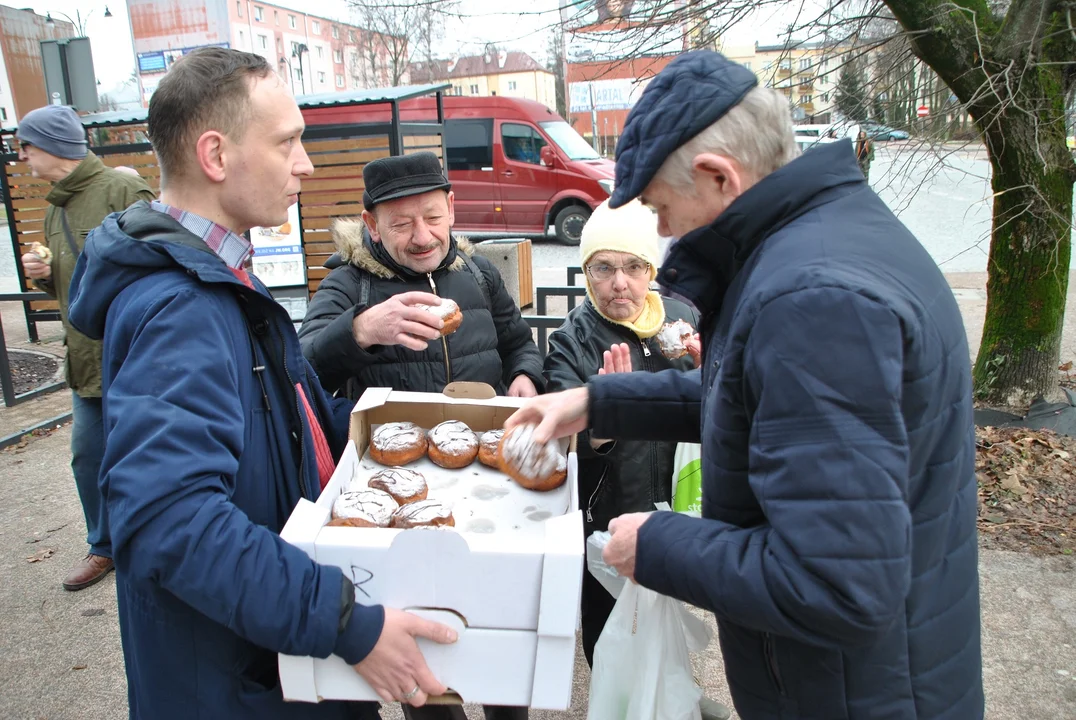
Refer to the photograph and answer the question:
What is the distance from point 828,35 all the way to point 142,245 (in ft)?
17.0

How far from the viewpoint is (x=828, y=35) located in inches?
207

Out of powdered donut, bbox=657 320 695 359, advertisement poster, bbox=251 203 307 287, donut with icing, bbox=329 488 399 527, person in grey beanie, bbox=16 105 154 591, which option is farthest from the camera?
advertisement poster, bbox=251 203 307 287

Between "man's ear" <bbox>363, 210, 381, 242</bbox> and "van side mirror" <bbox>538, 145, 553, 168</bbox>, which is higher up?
"van side mirror" <bbox>538, 145, 553, 168</bbox>

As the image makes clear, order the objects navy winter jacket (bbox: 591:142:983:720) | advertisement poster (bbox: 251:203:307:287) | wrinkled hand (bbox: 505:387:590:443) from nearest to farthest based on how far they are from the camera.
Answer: navy winter jacket (bbox: 591:142:983:720), wrinkled hand (bbox: 505:387:590:443), advertisement poster (bbox: 251:203:307:287)

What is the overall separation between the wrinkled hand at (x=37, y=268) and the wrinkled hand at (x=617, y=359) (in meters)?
3.14

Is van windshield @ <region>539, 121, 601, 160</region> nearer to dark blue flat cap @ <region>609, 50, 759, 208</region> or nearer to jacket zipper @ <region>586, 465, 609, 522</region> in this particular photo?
jacket zipper @ <region>586, 465, 609, 522</region>

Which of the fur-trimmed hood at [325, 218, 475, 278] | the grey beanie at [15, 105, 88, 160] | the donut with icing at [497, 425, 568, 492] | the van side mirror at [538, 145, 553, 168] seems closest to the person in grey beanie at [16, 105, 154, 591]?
the grey beanie at [15, 105, 88, 160]

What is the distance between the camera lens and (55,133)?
12.8 ft

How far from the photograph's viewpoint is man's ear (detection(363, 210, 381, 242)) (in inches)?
100

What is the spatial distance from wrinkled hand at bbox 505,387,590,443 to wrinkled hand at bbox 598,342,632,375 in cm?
57

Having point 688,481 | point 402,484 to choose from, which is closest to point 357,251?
point 402,484

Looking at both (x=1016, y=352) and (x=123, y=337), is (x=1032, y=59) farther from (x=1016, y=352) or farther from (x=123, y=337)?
(x=123, y=337)

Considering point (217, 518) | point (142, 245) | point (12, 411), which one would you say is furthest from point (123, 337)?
point (12, 411)

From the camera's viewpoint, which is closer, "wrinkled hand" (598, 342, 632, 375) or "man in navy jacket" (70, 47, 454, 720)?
"man in navy jacket" (70, 47, 454, 720)
